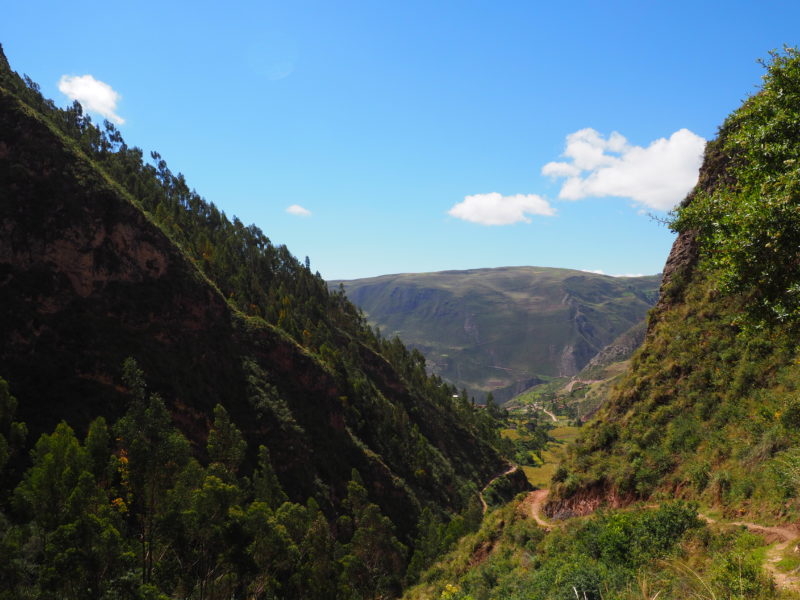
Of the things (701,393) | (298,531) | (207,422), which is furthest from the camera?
(207,422)

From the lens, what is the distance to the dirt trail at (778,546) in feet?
33.9

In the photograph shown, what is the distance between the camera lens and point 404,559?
71.0 metres

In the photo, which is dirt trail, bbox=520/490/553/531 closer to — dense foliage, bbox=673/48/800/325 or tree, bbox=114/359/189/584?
dense foliage, bbox=673/48/800/325

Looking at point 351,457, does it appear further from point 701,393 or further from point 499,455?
point 499,455

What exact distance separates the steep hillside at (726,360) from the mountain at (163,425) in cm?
3143

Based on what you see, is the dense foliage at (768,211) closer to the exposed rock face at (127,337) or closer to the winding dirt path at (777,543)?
the winding dirt path at (777,543)

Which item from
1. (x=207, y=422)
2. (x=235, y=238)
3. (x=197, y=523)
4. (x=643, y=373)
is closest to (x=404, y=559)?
(x=207, y=422)

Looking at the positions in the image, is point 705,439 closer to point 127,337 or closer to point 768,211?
point 768,211

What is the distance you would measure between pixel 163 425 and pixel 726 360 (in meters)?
51.7

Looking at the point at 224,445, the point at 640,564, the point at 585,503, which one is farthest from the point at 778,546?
the point at 224,445

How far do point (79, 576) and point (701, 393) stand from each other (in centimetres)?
4300

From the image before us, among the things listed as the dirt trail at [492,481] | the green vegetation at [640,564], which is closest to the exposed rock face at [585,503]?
the green vegetation at [640,564]

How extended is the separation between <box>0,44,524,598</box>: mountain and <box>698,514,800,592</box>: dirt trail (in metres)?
32.3

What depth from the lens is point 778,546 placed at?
1330 cm
